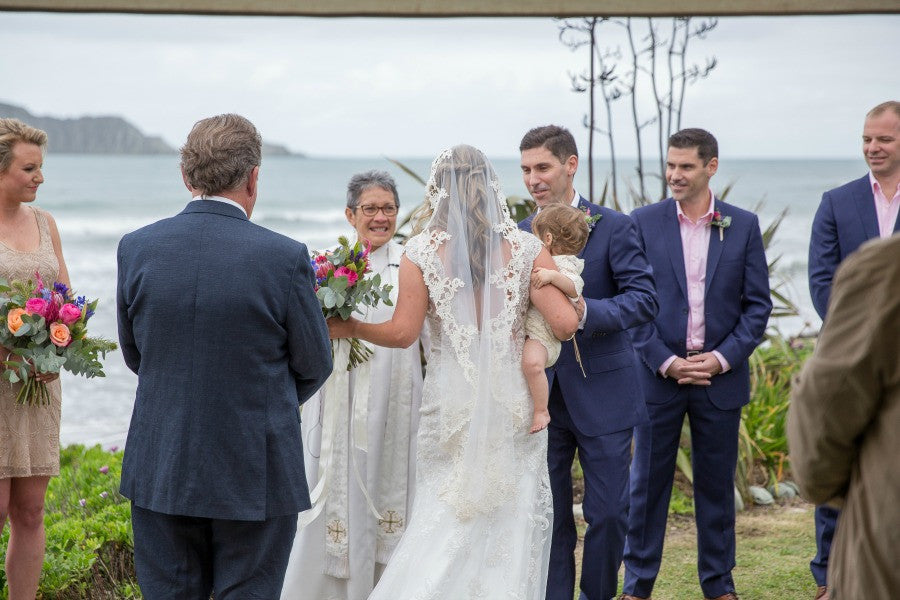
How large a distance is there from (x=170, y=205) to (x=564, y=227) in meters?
35.1

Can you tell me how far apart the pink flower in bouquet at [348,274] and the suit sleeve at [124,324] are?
1005 mm

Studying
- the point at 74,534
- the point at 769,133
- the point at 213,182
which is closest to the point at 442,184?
the point at 213,182

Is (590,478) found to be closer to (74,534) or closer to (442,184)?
(442,184)

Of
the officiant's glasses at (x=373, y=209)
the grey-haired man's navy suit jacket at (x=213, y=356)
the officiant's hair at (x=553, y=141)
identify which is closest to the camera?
the grey-haired man's navy suit jacket at (x=213, y=356)

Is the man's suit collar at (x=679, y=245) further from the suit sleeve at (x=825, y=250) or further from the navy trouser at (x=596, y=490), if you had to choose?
the navy trouser at (x=596, y=490)

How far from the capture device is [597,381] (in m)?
4.68

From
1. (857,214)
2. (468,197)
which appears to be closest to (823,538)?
(857,214)

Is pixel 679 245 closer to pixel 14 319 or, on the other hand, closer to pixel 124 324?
pixel 124 324

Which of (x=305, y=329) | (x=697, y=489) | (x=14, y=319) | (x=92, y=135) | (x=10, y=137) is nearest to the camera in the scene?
(x=305, y=329)

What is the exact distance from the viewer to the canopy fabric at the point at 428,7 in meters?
2.54

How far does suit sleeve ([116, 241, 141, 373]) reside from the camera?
3303mm

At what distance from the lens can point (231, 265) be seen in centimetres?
314

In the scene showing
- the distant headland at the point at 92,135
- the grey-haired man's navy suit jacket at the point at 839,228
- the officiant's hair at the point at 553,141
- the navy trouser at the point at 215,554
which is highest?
the distant headland at the point at 92,135

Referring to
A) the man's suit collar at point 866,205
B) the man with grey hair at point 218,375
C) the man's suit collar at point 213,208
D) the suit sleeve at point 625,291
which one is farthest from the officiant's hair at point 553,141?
the man's suit collar at point 213,208
